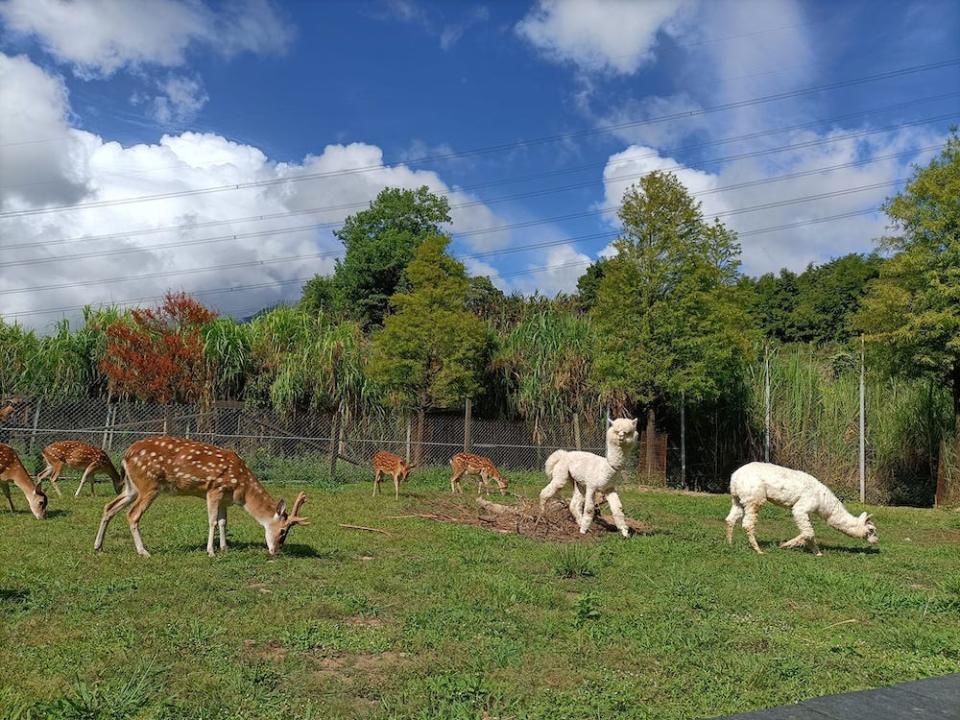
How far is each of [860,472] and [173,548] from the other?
1842 cm

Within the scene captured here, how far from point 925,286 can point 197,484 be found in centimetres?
1766

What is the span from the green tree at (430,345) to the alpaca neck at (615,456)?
10415mm

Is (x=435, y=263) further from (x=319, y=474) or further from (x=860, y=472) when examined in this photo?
(x=860, y=472)

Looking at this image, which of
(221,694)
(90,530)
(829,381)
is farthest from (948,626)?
(829,381)

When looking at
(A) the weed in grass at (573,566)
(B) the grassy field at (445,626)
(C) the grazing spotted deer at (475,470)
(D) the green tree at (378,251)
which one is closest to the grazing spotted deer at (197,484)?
(B) the grassy field at (445,626)

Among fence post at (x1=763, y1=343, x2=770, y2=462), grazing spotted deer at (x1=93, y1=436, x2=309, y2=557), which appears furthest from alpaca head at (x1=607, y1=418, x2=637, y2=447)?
fence post at (x1=763, y1=343, x2=770, y2=462)

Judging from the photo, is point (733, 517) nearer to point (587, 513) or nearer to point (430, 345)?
point (587, 513)

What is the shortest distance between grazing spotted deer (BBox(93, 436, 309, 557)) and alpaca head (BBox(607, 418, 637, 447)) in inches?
175

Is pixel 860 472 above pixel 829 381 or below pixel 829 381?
below

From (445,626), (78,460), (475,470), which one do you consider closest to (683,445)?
(475,470)

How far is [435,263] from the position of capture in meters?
22.2

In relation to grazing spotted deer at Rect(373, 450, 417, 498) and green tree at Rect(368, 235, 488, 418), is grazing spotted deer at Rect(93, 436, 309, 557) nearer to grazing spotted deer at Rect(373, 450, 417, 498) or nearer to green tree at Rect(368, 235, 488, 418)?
grazing spotted deer at Rect(373, 450, 417, 498)

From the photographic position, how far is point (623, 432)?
35.4 feet

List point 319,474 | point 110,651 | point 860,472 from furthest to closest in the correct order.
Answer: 1. point 860,472
2. point 319,474
3. point 110,651
